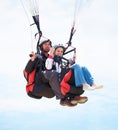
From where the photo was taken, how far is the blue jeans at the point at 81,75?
57.2 ft

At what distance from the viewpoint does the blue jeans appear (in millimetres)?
17438

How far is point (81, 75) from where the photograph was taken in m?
17.4

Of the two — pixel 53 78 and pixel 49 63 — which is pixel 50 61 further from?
pixel 53 78

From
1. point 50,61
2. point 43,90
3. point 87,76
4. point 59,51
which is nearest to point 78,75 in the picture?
point 87,76

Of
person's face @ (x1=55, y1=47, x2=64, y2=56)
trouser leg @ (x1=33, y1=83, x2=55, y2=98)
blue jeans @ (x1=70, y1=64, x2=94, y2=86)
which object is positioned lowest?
trouser leg @ (x1=33, y1=83, x2=55, y2=98)

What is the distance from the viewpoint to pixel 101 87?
689 inches

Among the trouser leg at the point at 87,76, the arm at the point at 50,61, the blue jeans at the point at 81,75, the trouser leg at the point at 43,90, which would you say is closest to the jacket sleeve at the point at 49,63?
the arm at the point at 50,61

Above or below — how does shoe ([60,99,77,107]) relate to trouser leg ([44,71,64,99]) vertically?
below

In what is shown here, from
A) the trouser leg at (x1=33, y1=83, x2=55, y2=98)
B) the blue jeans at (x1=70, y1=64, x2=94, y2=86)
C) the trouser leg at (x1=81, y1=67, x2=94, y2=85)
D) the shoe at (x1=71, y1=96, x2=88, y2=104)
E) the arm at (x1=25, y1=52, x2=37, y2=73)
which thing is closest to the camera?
the blue jeans at (x1=70, y1=64, x2=94, y2=86)

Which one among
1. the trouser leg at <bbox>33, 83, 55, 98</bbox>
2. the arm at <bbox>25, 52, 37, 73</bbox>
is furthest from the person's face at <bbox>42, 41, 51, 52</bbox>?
the trouser leg at <bbox>33, 83, 55, 98</bbox>

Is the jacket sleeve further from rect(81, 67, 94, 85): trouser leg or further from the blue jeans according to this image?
rect(81, 67, 94, 85): trouser leg

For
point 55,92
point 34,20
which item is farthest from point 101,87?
point 34,20

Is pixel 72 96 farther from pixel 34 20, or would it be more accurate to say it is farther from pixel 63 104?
pixel 34 20

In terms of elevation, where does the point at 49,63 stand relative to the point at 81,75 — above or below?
above
